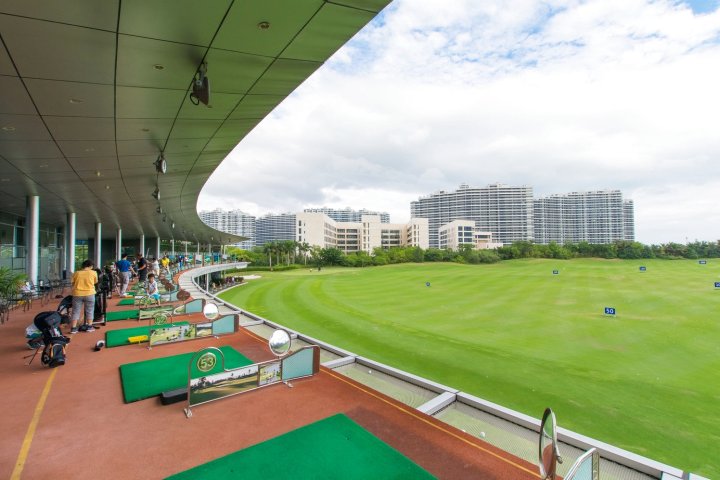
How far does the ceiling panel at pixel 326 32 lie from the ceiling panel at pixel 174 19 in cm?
89

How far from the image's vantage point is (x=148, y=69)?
185 inches

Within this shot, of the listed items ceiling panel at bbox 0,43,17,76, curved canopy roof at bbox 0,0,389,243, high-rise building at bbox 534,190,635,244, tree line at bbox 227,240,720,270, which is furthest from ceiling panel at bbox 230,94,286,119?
high-rise building at bbox 534,190,635,244

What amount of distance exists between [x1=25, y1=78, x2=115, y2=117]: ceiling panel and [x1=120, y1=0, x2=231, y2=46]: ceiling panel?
A: 76.7 inches

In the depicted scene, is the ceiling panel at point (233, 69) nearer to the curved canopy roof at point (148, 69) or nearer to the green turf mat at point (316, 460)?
the curved canopy roof at point (148, 69)

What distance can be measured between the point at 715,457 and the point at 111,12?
1234 centimetres

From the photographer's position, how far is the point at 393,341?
15.7 m

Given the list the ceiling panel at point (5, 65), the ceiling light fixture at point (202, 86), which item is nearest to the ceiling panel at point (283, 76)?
the ceiling light fixture at point (202, 86)

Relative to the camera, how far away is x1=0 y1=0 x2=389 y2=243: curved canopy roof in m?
3.48

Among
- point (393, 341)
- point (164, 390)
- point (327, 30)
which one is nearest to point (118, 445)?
point (164, 390)

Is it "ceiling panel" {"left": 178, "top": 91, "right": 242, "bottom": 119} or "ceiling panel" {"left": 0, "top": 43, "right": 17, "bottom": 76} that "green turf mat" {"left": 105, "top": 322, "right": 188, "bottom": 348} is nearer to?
"ceiling panel" {"left": 178, "top": 91, "right": 242, "bottom": 119}

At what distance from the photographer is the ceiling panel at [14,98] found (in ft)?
15.6

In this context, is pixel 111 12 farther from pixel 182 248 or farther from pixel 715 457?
pixel 182 248

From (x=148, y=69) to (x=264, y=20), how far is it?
7.04 feet

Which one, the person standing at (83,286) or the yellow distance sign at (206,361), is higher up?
the person standing at (83,286)
